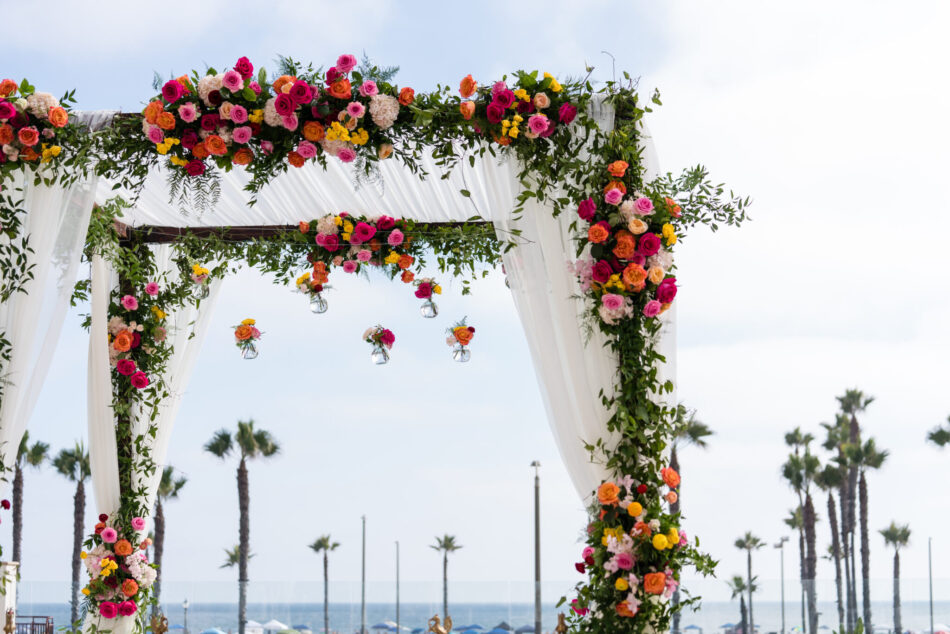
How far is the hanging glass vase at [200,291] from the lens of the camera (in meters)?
5.48

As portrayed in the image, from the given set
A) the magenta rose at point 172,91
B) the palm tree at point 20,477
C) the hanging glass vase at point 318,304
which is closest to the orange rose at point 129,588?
the hanging glass vase at point 318,304

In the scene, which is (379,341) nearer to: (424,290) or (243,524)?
(424,290)

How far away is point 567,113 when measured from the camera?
3.88m

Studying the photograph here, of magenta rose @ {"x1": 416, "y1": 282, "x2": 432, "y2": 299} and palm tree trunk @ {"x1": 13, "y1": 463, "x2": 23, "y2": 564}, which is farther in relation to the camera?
palm tree trunk @ {"x1": 13, "y1": 463, "x2": 23, "y2": 564}

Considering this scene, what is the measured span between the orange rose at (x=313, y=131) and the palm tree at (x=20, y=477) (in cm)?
1977

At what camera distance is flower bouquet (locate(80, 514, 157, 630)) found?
477 centimetres

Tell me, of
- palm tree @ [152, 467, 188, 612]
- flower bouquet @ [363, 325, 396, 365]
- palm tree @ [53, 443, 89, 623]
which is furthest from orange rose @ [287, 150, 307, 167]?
palm tree @ [53, 443, 89, 623]

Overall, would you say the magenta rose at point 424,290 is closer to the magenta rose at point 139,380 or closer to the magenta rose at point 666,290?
the magenta rose at point 139,380

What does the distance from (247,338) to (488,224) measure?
2.01 metres

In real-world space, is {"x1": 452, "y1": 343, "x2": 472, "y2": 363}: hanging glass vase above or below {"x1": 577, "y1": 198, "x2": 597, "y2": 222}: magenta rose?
below

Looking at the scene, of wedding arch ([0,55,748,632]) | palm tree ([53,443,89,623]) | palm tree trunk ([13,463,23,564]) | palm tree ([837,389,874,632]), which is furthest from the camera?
palm tree ([837,389,874,632])

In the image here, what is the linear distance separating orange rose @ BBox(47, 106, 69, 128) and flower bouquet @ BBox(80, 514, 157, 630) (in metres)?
1.85

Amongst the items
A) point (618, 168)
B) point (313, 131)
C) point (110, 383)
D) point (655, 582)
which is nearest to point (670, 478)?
point (655, 582)

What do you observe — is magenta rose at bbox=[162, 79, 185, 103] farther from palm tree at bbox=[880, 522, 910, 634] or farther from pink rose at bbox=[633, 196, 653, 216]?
palm tree at bbox=[880, 522, 910, 634]
